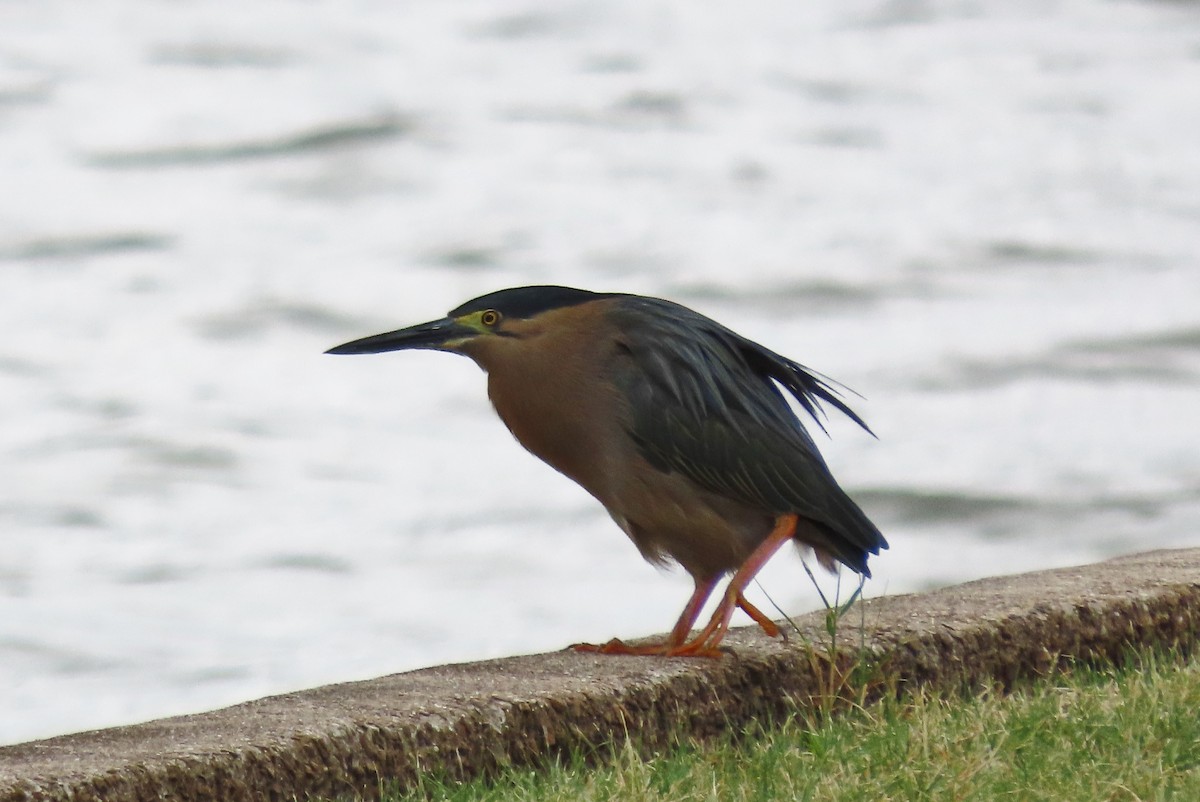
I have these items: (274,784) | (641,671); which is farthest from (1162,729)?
(274,784)

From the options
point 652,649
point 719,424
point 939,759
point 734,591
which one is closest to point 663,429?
point 719,424

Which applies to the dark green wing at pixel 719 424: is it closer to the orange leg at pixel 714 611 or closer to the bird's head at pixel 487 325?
the orange leg at pixel 714 611

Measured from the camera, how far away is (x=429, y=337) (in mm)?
4391

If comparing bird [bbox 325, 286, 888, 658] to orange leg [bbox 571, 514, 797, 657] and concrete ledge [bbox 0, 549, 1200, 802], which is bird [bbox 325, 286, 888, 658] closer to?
orange leg [bbox 571, 514, 797, 657]

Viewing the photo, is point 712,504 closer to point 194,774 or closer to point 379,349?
point 379,349

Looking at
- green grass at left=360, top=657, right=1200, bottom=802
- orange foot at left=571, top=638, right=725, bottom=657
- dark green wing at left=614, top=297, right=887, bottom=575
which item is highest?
dark green wing at left=614, top=297, right=887, bottom=575

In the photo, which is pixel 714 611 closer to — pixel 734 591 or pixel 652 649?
pixel 734 591

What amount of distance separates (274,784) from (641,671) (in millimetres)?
913

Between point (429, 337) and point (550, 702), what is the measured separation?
956mm

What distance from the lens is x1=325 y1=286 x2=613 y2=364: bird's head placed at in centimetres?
440

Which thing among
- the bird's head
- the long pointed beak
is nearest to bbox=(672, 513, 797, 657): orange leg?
the bird's head

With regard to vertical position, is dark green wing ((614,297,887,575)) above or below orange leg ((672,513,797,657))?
above

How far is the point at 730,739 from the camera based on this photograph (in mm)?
4137

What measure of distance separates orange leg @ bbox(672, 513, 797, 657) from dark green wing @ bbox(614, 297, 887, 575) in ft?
0.15
